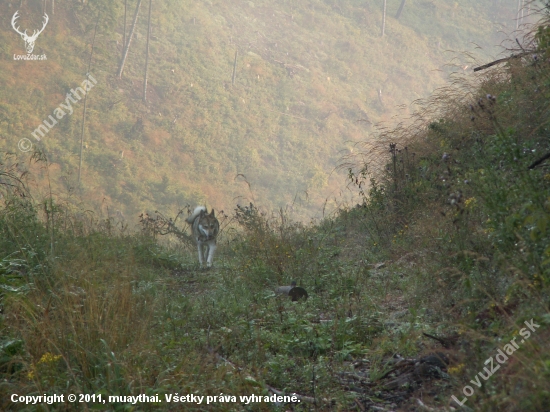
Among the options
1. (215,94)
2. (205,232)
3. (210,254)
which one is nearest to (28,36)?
(215,94)

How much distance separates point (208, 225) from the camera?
1022cm

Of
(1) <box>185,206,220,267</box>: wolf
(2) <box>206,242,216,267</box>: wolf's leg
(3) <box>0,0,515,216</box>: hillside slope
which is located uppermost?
(3) <box>0,0,515,216</box>: hillside slope

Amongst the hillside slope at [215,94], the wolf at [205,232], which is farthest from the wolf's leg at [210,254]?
the hillside slope at [215,94]

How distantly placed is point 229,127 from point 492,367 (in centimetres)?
3541

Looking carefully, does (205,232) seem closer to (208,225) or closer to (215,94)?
(208,225)

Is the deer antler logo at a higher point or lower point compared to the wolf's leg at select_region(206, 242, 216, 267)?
higher

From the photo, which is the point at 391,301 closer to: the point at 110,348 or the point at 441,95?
the point at 110,348

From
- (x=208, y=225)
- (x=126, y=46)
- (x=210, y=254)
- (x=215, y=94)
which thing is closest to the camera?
(x=210, y=254)

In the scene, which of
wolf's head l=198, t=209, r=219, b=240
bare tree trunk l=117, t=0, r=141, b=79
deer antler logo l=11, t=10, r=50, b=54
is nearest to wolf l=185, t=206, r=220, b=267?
wolf's head l=198, t=209, r=219, b=240

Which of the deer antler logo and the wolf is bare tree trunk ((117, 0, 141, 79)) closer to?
the deer antler logo

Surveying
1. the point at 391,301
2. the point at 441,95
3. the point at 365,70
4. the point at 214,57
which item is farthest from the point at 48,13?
the point at 391,301

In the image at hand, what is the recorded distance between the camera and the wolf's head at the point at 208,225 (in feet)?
33.1

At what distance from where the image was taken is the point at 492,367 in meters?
2.97

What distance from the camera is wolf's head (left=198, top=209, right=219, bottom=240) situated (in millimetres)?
10102
